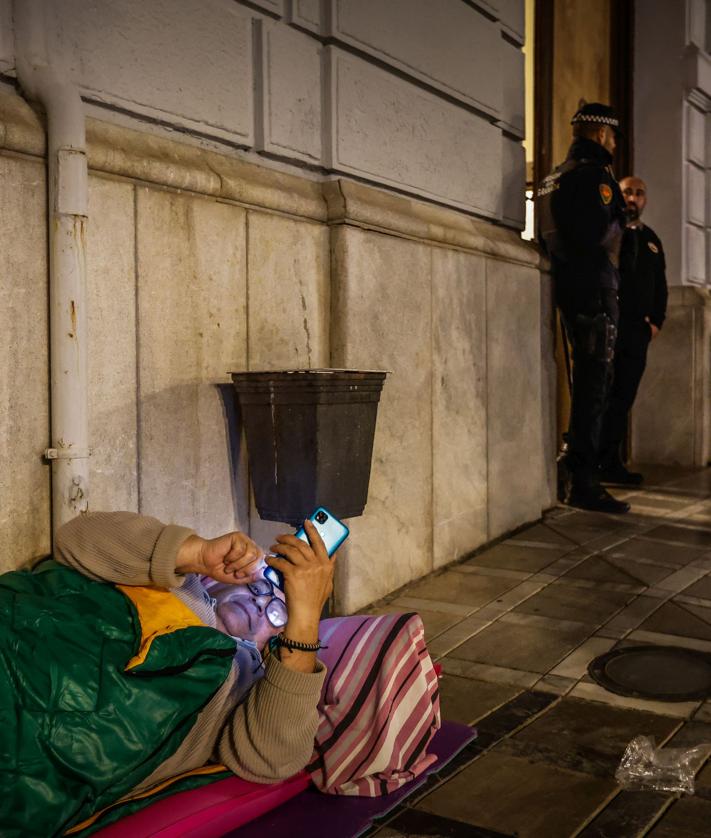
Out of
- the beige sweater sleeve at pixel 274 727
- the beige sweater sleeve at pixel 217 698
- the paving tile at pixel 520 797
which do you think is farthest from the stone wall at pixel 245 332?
the paving tile at pixel 520 797

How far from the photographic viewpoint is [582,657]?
153 inches

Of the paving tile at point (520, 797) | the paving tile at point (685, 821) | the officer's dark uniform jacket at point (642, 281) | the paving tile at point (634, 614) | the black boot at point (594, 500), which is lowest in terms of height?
the paving tile at point (520, 797)

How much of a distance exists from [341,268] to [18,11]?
1.85 meters

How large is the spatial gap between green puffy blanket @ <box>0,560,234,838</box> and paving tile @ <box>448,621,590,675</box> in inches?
70.8

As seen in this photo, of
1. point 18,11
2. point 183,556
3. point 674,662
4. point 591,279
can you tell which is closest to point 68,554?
point 183,556

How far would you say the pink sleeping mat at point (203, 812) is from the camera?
92.4 inches

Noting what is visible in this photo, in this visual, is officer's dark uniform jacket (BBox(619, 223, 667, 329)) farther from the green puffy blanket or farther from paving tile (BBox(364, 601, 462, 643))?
the green puffy blanket

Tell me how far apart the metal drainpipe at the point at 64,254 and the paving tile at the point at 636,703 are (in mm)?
1925

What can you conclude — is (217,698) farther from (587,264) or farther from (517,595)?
(587,264)

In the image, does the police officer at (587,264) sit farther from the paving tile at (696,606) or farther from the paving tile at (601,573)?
the paving tile at (696,606)

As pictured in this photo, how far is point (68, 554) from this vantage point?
251cm

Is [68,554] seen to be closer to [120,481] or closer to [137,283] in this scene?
[120,481]

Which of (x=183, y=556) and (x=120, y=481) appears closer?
(x=183, y=556)

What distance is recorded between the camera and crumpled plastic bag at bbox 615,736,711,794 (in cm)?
273
